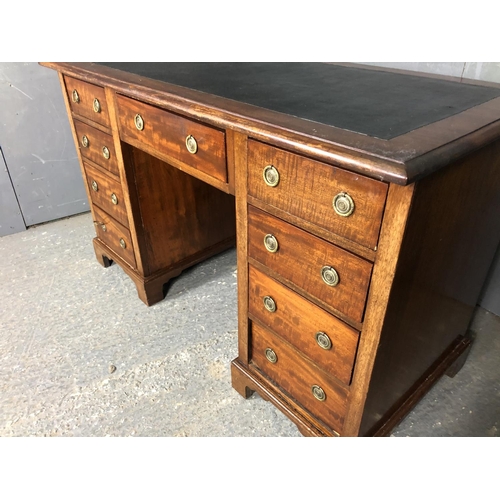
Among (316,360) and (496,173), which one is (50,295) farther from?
(496,173)

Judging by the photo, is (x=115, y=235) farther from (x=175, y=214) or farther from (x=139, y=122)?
(x=139, y=122)

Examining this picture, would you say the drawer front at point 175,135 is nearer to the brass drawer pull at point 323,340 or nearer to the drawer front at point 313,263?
the drawer front at point 313,263

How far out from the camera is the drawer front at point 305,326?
895 mm

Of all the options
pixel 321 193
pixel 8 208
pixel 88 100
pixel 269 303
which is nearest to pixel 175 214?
pixel 88 100

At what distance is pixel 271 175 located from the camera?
33.0 inches

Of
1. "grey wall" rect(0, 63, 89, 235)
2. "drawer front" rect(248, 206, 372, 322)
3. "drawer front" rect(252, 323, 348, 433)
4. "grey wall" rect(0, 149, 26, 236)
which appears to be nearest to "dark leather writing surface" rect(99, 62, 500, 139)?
"drawer front" rect(248, 206, 372, 322)

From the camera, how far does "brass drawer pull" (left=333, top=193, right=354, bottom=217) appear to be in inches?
28.3

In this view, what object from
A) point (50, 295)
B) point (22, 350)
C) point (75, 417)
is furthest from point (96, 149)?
point (75, 417)

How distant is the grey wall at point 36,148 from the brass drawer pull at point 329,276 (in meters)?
1.89

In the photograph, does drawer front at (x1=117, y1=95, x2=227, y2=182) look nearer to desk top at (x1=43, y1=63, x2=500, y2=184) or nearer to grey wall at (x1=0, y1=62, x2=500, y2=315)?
desk top at (x1=43, y1=63, x2=500, y2=184)

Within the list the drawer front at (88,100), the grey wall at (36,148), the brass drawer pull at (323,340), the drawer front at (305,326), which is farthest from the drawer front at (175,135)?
the grey wall at (36,148)

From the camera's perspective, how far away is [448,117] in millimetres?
801

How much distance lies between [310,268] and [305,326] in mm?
167

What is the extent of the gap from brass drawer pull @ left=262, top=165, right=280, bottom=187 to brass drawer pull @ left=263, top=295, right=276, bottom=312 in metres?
0.31
